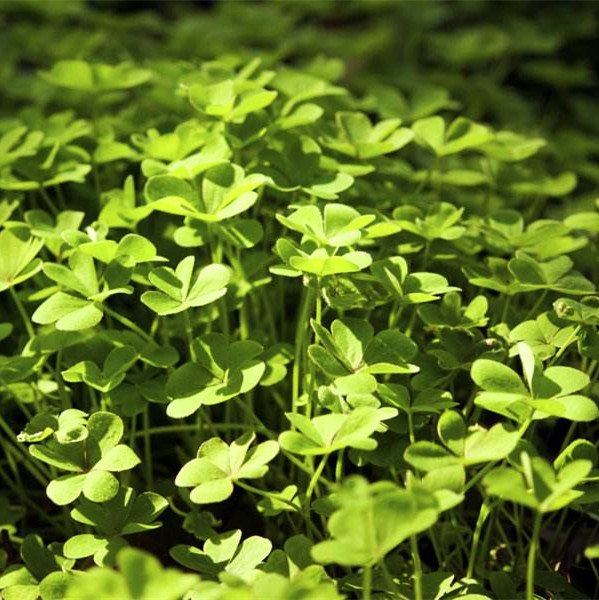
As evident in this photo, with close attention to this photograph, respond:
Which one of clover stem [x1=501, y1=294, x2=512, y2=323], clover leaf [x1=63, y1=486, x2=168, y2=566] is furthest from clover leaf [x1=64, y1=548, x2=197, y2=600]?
clover stem [x1=501, y1=294, x2=512, y2=323]

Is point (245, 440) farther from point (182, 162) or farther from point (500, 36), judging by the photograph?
point (500, 36)

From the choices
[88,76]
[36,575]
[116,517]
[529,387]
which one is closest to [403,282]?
[529,387]

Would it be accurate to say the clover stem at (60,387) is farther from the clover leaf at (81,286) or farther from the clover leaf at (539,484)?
the clover leaf at (539,484)

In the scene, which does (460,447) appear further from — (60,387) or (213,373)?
(60,387)

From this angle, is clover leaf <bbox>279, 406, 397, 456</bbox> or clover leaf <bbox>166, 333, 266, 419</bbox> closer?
clover leaf <bbox>279, 406, 397, 456</bbox>

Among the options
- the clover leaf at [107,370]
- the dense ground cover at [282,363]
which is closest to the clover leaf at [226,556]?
the dense ground cover at [282,363]

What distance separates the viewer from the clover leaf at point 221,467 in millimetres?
854

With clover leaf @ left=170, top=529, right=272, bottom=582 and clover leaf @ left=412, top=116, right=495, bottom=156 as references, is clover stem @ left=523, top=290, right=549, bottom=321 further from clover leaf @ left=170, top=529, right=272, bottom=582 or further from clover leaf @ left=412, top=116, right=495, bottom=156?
clover leaf @ left=170, top=529, right=272, bottom=582

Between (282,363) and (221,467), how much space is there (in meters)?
0.18

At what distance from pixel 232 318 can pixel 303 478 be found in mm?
308

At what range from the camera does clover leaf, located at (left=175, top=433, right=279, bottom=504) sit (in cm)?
85

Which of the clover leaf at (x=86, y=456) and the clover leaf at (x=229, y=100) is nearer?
the clover leaf at (x=86, y=456)

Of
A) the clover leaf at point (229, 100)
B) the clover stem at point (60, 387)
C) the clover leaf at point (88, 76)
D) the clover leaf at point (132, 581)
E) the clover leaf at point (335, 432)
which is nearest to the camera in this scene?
the clover leaf at point (132, 581)

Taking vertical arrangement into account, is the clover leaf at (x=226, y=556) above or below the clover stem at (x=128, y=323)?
below
